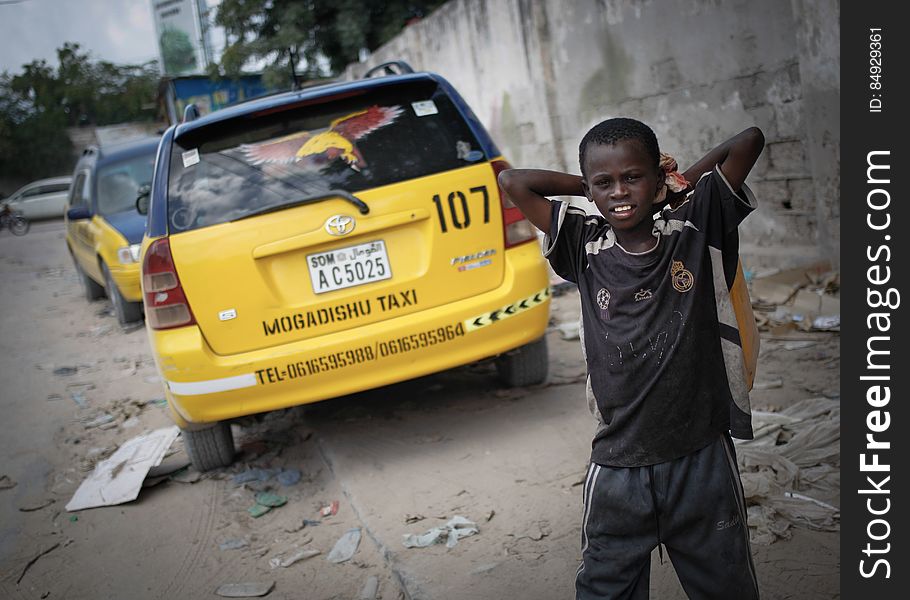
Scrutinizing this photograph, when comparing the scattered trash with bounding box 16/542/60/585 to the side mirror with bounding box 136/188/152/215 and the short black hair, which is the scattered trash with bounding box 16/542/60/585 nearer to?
the side mirror with bounding box 136/188/152/215

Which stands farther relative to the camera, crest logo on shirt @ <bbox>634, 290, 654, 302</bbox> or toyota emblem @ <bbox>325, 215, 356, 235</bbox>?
toyota emblem @ <bbox>325, 215, 356, 235</bbox>

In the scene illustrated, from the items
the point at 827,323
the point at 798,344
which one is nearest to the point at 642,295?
the point at 798,344

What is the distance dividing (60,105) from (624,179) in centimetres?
5946

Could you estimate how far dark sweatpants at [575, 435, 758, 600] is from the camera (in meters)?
1.94

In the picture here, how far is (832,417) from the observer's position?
3662mm

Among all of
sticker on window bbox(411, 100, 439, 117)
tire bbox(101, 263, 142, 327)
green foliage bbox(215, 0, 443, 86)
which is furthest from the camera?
green foliage bbox(215, 0, 443, 86)

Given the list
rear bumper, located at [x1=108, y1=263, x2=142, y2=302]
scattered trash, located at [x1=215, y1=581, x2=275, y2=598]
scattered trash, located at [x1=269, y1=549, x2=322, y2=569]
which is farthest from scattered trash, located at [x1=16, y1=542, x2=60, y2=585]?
rear bumper, located at [x1=108, y1=263, x2=142, y2=302]

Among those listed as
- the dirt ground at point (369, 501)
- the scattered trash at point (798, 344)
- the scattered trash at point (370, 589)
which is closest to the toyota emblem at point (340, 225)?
the dirt ground at point (369, 501)

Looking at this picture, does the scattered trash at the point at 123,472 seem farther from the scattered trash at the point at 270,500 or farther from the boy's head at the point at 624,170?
the boy's head at the point at 624,170

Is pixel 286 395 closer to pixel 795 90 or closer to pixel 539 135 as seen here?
A: pixel 795 90

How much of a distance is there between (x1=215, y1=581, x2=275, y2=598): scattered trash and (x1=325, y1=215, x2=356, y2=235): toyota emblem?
60.7 inches

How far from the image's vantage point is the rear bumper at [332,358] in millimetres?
3729

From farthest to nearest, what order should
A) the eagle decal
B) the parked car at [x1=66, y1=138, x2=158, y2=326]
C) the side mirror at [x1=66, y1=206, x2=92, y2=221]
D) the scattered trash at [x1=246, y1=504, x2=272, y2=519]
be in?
1. the side mirror at [x1=66, y1=206, x2=92, y2=221]
2. the parked car at [x1=66, y1=138, x2=158, y2=326]
3. the eagle decal
4. the scattered trash at [x1=246, y1=504, x2=272, y2=519]
